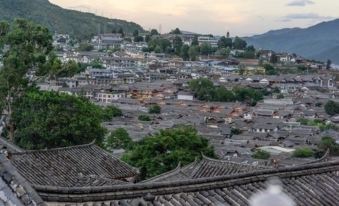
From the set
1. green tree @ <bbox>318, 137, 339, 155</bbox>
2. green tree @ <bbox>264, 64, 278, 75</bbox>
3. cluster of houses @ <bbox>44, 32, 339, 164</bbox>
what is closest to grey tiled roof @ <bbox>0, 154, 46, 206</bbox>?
cluster of houses @ <bbox>44, 32, 339, 164</bbox>

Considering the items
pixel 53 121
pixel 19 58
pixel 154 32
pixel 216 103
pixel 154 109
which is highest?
pixel 19 58

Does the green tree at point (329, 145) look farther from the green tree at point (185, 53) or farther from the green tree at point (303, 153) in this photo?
the green tree at point (185, 53)

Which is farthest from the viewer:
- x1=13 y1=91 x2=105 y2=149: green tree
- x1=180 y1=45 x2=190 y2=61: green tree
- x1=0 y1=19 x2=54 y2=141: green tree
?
x1=180 y1=45 x2=190 y2=61: green tree

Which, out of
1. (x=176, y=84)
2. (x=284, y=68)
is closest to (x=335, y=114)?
(x=176, y=84)

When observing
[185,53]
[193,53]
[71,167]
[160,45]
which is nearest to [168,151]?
[71,167]

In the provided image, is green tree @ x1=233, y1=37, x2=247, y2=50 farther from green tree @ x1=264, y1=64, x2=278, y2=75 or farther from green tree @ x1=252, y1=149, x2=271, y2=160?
green tree @ x1=252, y1=149, x2=271, y2=160

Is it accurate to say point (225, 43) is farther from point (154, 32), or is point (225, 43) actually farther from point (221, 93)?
point (221, 93)
